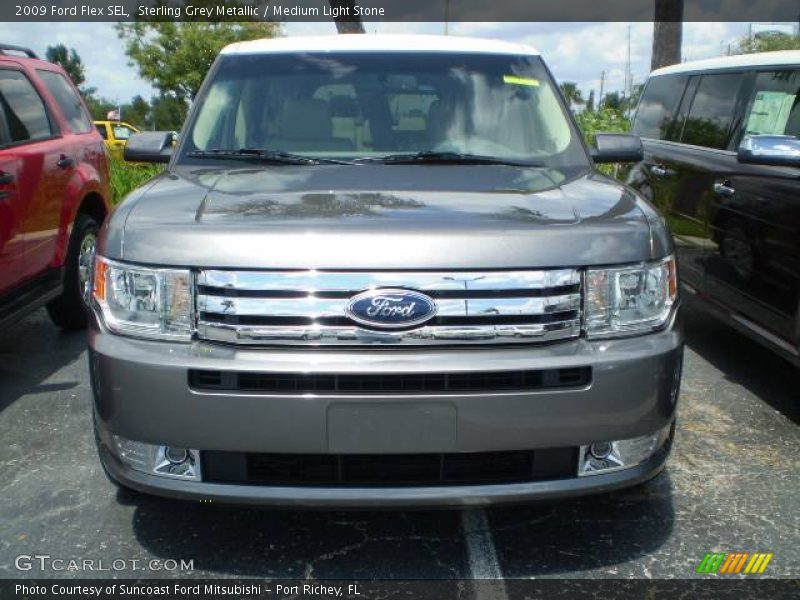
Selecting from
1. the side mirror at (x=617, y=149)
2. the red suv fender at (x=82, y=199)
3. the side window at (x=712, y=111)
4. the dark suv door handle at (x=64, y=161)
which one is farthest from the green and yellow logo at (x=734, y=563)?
the dark suv door handle at (x=64, y=161)

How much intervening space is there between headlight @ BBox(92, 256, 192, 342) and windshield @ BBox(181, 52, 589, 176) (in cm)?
111

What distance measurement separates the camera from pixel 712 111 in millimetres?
5465

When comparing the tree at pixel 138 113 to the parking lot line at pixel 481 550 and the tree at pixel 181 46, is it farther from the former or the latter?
the parking lot line at pixel 481 550

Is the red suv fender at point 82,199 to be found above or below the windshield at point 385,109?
below

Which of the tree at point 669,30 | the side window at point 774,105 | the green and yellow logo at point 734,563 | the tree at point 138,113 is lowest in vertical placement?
the tree at point 138,113

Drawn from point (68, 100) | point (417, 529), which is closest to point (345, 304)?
point (417, 529)

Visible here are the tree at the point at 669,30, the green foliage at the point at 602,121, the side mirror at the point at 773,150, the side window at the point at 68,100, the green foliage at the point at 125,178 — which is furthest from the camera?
the green foliage at the point at 602,121

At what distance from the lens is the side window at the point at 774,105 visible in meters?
4.56

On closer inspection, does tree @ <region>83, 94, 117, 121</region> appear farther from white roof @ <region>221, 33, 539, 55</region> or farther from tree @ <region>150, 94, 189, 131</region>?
white roof @ <region>221, 33, 539, 55</region>

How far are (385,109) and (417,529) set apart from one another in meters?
1.81

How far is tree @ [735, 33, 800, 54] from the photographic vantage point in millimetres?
27188

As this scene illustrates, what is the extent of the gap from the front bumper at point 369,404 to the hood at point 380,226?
0.27 m

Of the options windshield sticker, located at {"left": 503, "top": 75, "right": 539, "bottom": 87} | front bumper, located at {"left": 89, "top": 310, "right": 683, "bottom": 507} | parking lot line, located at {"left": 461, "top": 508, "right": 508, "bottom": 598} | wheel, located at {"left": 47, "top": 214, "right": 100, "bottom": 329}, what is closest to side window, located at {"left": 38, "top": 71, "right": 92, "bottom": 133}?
wheel, located at {"left": 47, "top": 214, "right": 100, "bottom": 329}

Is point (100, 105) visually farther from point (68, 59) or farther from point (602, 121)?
point (602, 121)
